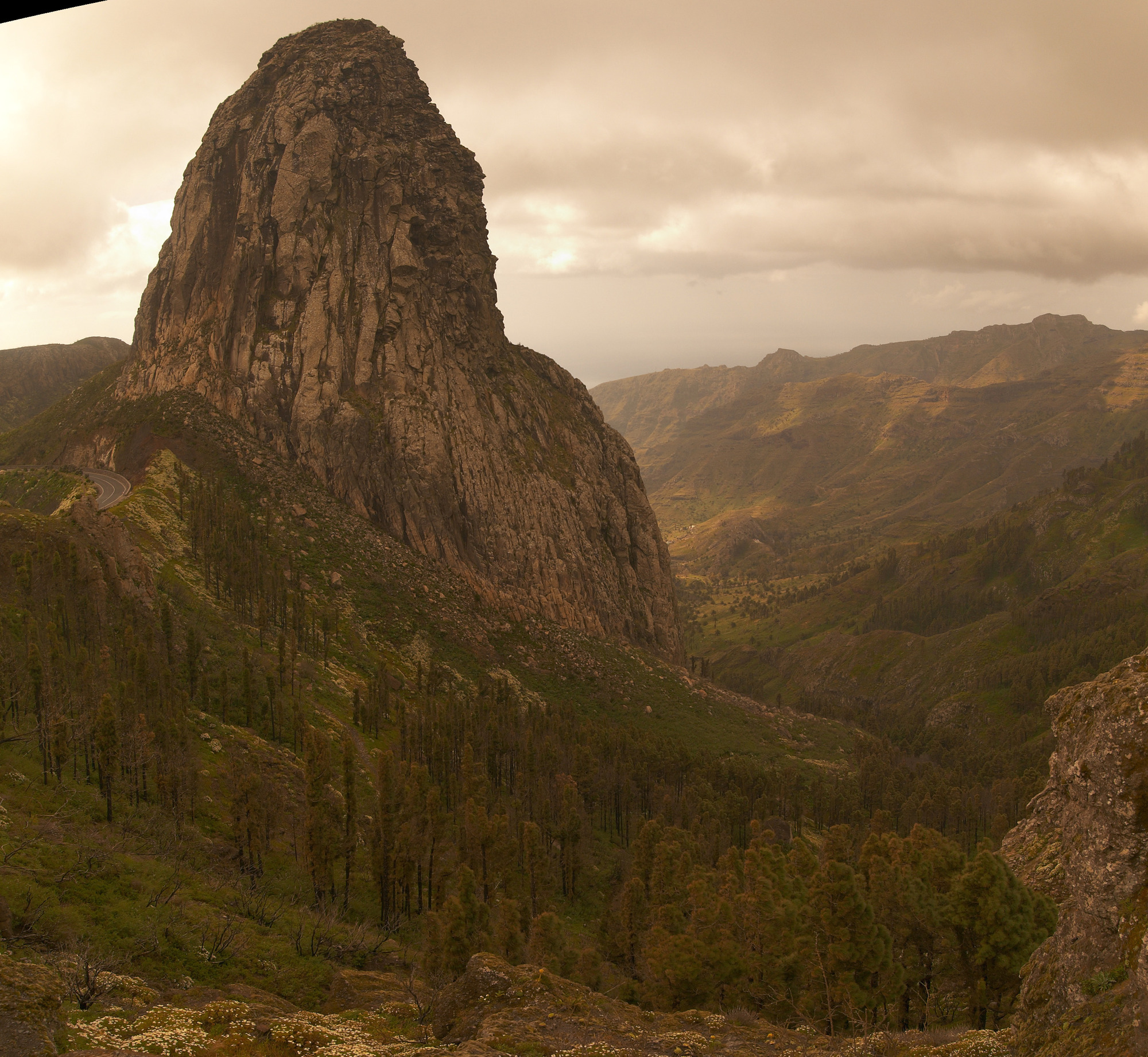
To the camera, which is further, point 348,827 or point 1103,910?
point 348,827

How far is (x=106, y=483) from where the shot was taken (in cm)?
12381

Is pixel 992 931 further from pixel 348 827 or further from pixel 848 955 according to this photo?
pixel 348 827

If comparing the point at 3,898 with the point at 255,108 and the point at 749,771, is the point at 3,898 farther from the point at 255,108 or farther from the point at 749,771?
the point at 255,108

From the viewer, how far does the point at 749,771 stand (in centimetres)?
12812

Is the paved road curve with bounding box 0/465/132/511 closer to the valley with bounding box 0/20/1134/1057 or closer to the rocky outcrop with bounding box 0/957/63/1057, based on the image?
the valley with bounding box 0/20/1134/1057

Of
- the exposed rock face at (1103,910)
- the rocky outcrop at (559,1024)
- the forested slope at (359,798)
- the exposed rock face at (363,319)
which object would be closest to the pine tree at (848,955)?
the forested slope at (359,798)

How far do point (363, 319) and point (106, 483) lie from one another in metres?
58.7

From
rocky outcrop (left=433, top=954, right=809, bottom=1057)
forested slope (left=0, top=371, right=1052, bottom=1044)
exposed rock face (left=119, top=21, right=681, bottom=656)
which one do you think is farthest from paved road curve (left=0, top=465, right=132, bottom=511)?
rocky outcrop (left=433, top=954, right=809, bottom=1057)

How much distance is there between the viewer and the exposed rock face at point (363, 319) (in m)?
148

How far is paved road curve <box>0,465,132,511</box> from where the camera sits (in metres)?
112

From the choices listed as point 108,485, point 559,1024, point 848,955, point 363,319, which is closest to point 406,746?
point 848,955

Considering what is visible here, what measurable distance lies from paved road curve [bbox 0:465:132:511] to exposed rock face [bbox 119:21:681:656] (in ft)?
80.0

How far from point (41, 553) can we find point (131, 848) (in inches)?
1728

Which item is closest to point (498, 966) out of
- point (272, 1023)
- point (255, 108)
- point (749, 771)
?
point (272, 1023)
